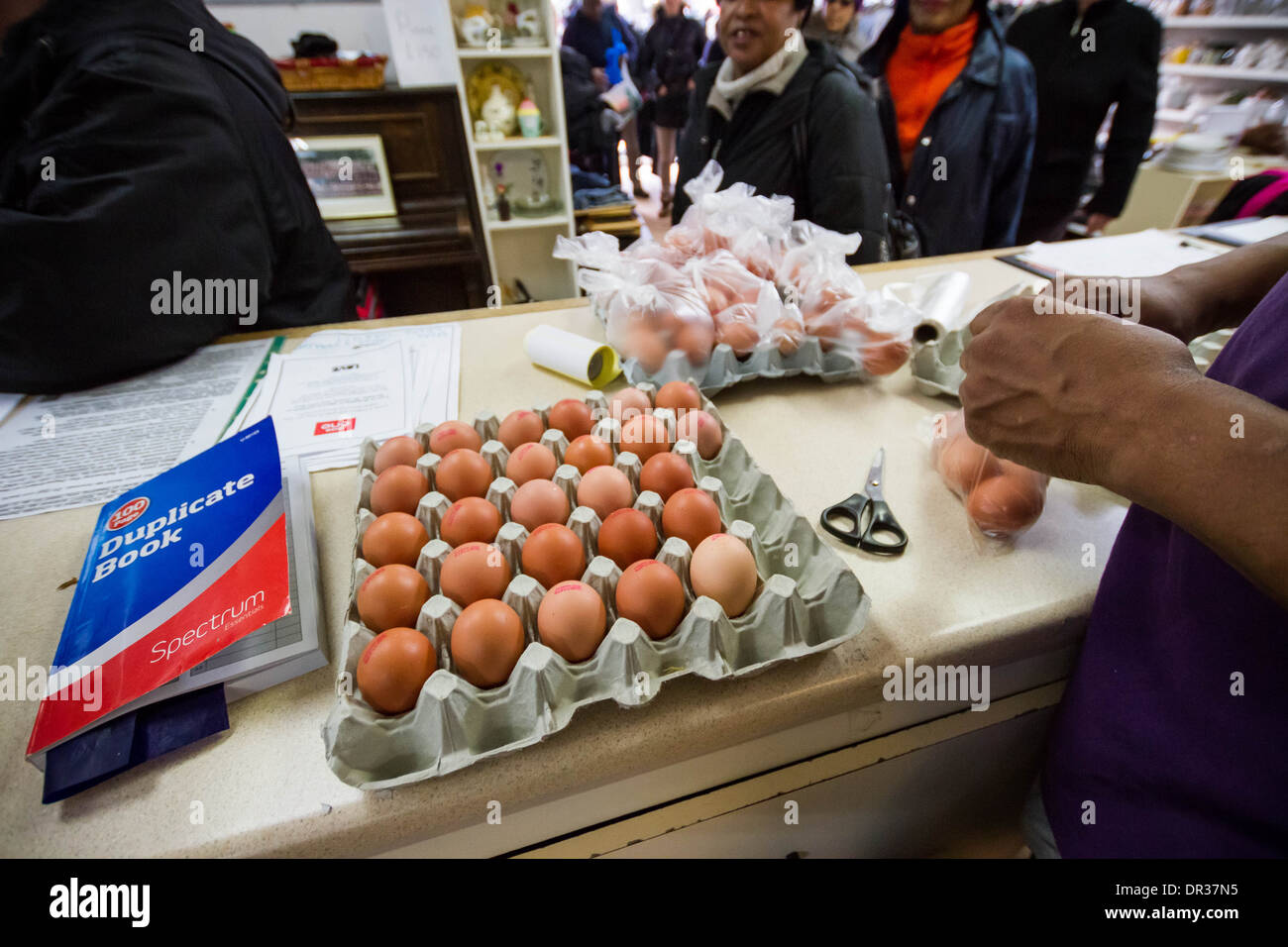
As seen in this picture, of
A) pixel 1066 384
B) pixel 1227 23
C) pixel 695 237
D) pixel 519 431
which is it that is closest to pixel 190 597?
pixel 519 431

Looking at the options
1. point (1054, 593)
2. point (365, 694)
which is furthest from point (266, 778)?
point (1054, 593)

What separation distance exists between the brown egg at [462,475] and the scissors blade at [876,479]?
49 centimetres

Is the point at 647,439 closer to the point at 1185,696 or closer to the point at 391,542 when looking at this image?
the point at 391,542

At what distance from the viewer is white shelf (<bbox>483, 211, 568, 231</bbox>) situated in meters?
3.15

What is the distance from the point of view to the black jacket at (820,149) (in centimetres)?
158

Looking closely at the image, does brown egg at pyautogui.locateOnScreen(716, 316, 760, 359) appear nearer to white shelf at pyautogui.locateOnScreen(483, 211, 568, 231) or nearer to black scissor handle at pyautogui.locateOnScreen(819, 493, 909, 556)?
black scissor handle at pyautogui.locateOnScreen(819, 493, 909, 556)

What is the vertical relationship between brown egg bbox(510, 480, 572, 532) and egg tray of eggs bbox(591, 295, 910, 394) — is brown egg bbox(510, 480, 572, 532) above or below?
below

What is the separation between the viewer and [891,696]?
602 millimetres

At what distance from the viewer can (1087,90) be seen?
2164 mm

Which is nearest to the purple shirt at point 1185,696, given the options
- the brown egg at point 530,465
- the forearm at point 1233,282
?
the forearm at point 1233,282

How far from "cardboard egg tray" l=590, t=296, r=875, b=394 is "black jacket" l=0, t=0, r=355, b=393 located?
844mm

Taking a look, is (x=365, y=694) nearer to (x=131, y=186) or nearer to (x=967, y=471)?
(x=967, y=471)

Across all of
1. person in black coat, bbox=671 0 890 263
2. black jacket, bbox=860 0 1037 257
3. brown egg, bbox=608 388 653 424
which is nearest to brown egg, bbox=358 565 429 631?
brown egg, bbox=608 388 653 424

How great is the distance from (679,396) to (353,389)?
2.01 feet
